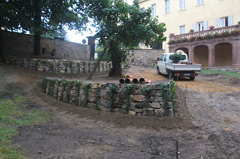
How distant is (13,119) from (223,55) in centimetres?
2344

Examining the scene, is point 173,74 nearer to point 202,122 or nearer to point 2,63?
point 202,122

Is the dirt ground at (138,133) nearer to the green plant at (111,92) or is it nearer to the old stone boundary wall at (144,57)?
the green plant at (111,92)

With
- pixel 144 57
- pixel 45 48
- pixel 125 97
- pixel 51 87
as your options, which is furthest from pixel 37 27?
pixel 144 57

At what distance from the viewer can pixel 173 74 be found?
46.4 ft

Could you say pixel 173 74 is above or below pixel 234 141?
above

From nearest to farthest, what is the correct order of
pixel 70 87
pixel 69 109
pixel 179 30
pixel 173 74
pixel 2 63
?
pixel 69 109, pixel 70 87, pixel 173 74, pixel 2 63, pixel 179 30

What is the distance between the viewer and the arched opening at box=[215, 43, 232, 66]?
2397 centimetres

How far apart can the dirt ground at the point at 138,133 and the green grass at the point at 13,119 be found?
0.74ft

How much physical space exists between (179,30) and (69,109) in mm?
22814

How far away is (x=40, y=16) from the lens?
17.7 metres

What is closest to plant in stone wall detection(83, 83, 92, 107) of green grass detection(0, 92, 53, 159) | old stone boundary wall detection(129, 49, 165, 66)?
green grass detection(0, 92, 53, 159)

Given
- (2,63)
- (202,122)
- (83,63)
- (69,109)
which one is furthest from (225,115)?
(2,63)

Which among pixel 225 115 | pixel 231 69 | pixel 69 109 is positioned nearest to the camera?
pixel 225 115

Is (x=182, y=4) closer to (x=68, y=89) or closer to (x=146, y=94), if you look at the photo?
(x=68, y=89)
